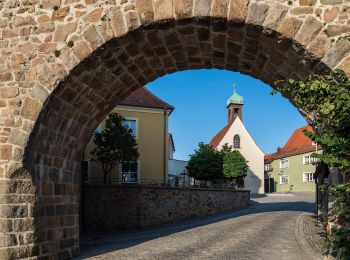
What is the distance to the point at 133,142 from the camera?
2050 centimetres

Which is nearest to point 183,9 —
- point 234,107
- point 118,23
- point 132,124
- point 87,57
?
point 118,23

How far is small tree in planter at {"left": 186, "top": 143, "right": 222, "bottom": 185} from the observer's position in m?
27.8

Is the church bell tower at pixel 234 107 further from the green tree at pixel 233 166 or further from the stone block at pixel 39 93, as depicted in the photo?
the stone block at pixel 39 93

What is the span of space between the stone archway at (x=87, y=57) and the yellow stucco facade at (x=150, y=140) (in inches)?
604

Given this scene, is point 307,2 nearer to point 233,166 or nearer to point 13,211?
point 13,211

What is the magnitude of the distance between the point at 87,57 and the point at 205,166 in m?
21.4

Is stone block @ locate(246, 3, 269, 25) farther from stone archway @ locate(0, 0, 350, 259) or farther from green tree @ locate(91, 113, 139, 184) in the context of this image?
green tree @ locate(91, 113, 139, 184)

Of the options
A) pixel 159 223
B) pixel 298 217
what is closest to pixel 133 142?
pixel 159 223

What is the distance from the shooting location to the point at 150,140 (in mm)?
24359

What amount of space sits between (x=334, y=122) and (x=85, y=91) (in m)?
5.39

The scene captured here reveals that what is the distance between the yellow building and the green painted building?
23641mm

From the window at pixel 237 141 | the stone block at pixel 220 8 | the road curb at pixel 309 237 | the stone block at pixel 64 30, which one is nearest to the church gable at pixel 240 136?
the window at pixel 237 141

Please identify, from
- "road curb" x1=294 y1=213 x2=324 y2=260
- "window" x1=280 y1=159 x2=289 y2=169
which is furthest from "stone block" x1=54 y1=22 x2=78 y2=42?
"window" x1=280 y1=159 x2=289 y2=169

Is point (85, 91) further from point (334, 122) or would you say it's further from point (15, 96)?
point (334, 122)
